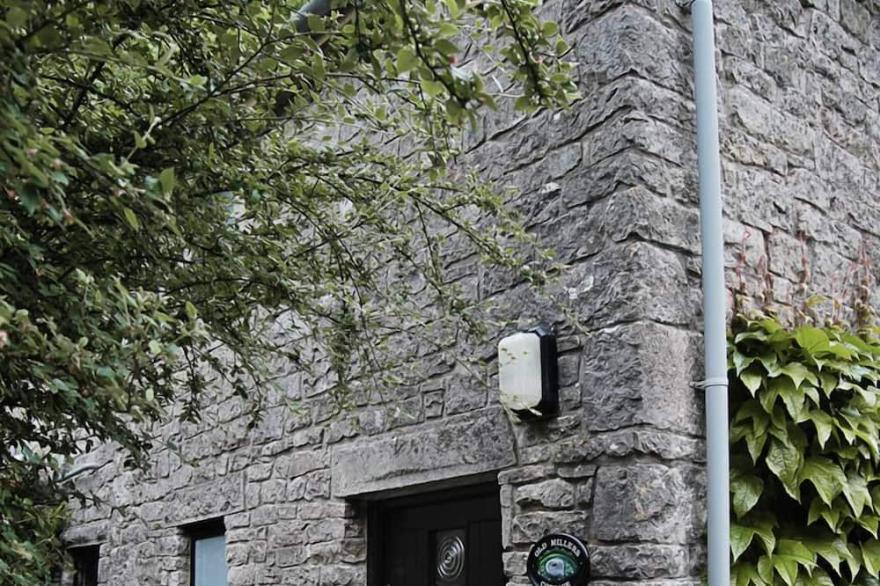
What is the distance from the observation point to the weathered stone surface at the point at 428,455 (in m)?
3.89

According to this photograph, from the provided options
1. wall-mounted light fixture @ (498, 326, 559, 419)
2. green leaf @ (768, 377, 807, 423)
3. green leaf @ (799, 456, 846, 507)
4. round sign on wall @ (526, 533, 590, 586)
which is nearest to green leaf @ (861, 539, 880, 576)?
green leaf @ (799, 456, 846, 507)

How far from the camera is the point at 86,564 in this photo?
7.30 meters

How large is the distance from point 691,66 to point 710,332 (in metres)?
0.96

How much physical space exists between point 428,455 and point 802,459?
1.41 meters

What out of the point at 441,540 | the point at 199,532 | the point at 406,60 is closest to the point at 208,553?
the point at 199,532

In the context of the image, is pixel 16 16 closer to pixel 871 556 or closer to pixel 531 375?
pixel 531 375

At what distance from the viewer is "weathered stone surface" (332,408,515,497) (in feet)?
12.8

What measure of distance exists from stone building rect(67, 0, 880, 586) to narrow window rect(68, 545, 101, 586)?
231 centimetres

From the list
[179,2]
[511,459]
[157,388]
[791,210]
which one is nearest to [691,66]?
[791,210]

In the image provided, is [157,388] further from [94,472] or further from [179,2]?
[94,472]

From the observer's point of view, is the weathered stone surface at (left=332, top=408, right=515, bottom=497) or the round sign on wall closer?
the round sign on wall

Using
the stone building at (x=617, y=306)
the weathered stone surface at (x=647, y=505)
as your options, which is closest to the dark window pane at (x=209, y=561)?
the stone building at (x=617, y=306)

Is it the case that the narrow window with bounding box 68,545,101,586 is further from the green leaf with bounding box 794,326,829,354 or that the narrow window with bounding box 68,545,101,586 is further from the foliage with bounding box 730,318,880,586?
the green leaf with bounding box 794,326,829,354

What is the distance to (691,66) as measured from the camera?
A: 3750 millimetres
